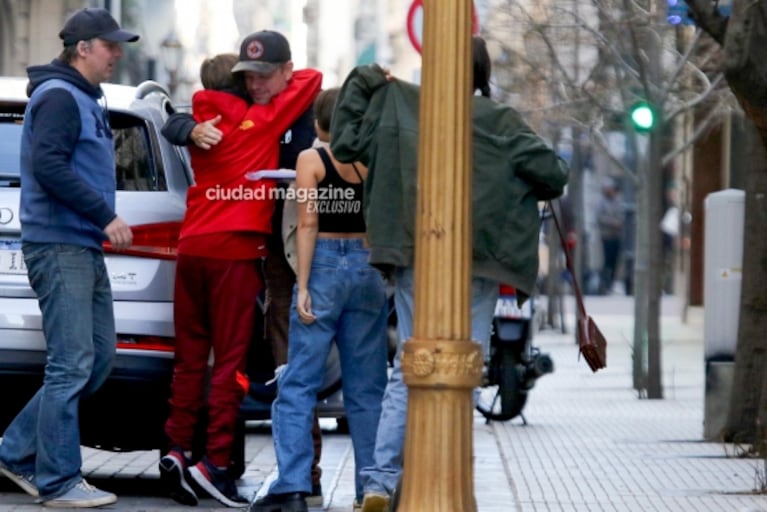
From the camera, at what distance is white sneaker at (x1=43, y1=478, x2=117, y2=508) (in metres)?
8.57

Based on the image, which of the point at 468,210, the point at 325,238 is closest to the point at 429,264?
the point at 468,210

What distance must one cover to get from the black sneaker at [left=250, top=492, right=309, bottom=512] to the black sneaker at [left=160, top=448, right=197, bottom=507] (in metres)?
0.68

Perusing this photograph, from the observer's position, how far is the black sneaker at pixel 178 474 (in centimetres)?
882

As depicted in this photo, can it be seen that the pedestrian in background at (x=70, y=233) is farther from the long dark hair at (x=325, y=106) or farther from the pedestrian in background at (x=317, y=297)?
the long dark hair at (x=325, y=106)

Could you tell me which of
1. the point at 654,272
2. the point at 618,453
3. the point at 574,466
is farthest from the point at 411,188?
the point at 654,272

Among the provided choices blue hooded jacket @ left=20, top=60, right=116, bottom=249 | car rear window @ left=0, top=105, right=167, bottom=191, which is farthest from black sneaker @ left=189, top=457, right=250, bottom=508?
car rear window @ left=0, top=105, right=167, bottom=191

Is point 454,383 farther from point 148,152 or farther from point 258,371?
point 258,371

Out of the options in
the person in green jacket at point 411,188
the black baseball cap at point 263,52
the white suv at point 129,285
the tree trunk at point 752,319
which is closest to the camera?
the person in green jacket at point 411,188

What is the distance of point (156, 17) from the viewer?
49969 mm

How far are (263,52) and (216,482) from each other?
1.83m

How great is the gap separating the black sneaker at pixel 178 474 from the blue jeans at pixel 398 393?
4.25 ft

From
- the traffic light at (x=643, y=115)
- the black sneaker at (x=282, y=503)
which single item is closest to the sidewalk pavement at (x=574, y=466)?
the black sneaker at (x=282, y=503)

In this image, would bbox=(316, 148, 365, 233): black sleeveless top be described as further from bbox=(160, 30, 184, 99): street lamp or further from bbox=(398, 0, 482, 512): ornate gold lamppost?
bbox=(160, 30, 184, 99): street lamp

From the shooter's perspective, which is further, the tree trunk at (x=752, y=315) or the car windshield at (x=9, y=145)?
the tree trunk at (x=752, y=315)
